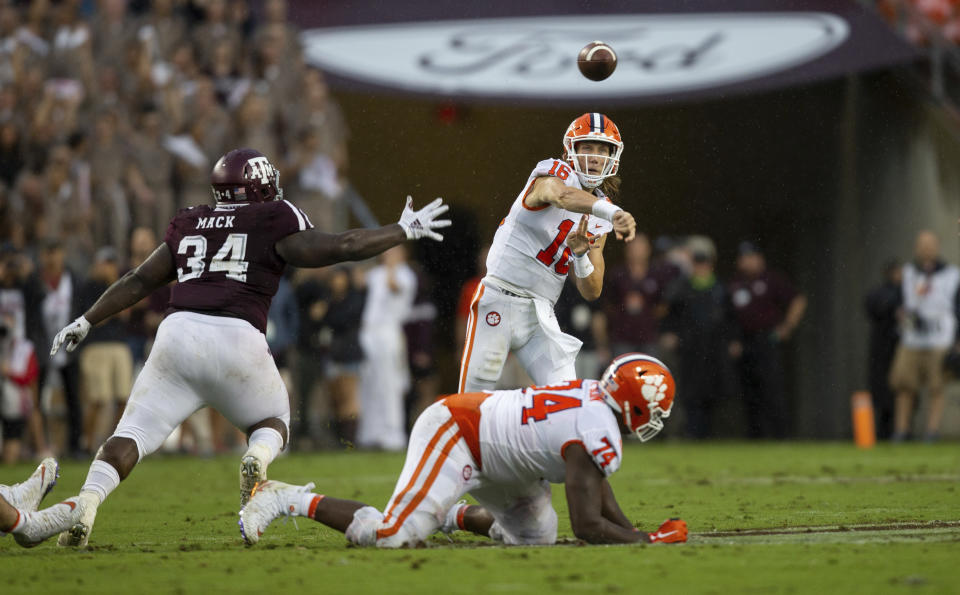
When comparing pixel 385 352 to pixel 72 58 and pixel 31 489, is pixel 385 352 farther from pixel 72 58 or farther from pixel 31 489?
pixel 31 489

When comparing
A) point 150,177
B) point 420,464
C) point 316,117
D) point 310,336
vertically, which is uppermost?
point 316,117

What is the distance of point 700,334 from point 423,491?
11.1m

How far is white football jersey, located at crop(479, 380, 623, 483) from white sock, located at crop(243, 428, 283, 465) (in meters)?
1.28

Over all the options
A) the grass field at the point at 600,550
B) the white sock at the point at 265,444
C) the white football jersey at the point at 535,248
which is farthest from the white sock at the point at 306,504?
the white football jersey at the point at 535,248

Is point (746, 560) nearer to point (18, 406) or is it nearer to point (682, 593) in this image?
point (682, 593)

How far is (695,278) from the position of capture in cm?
1727

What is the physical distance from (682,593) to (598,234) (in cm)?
361

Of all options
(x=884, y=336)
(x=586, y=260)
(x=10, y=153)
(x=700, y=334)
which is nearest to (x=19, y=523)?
(x=586, y=260)

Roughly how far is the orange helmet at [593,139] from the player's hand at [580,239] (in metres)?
0.48

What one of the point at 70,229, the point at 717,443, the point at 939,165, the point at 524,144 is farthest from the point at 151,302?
the point at 939,165

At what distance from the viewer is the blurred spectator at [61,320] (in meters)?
14.8

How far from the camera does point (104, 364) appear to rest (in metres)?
15.1

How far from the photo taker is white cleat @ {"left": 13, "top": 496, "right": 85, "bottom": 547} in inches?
273

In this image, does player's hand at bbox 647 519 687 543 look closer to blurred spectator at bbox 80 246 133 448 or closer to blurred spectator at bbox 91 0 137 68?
blurred spectator at bbox 80 246 133 448
